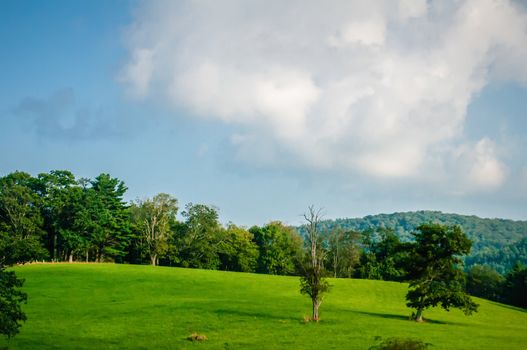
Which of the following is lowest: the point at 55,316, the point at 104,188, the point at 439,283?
the point at 55,316

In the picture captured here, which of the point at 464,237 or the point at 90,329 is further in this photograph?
the point at 464,237

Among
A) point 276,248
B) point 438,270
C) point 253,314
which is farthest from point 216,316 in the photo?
point 276,248

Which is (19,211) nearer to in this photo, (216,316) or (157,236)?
(157,236)

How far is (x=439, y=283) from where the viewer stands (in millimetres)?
52688

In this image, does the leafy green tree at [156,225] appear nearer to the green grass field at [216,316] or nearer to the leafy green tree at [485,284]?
the green grass field at [216,316]

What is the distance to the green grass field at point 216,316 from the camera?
37.3 meters

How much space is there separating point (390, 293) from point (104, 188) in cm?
7557

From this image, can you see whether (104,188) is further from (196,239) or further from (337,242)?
(337,242)

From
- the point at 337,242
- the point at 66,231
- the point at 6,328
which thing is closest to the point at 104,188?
the point at 66,231

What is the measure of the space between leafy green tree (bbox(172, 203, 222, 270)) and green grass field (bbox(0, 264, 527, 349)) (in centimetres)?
3560

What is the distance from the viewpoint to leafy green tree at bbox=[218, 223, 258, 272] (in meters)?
129

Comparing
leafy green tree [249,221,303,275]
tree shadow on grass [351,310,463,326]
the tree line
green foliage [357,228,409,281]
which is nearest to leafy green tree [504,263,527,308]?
the tree line

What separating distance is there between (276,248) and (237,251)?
41.5 ft

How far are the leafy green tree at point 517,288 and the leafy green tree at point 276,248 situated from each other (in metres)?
57.0
